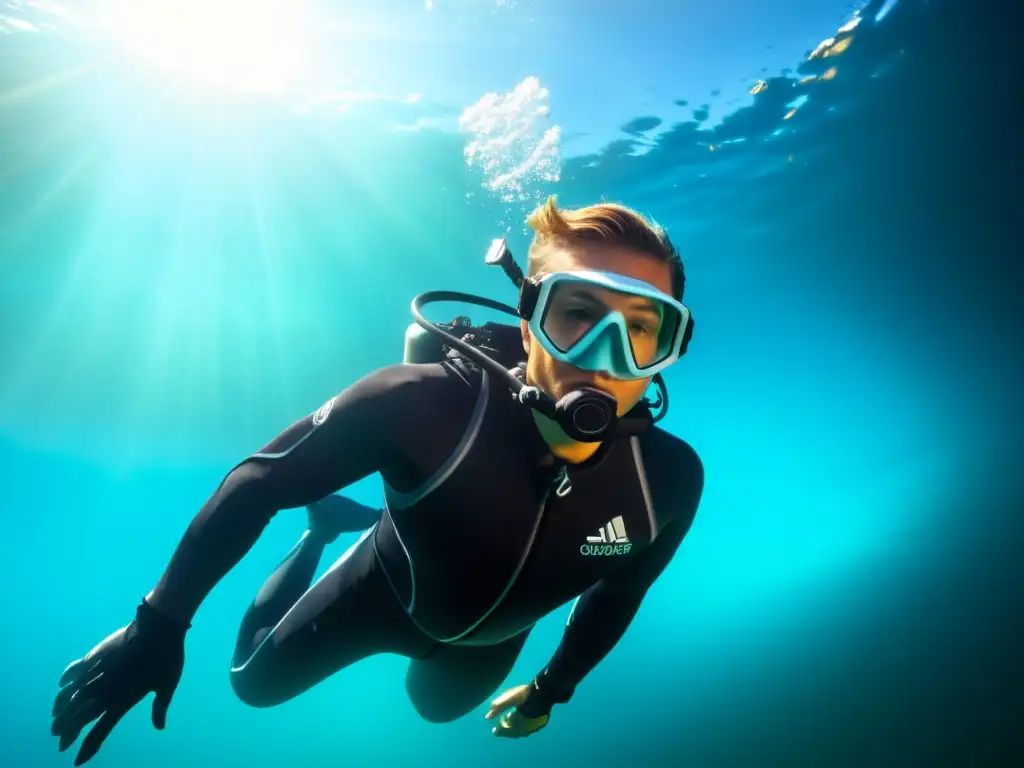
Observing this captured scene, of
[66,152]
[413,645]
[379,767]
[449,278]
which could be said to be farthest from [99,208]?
[379,767]

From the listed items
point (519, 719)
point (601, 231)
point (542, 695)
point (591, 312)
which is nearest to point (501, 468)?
point (591, 312)

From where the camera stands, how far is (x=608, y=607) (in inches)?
108

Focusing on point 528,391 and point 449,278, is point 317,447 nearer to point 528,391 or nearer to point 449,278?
point 528,391

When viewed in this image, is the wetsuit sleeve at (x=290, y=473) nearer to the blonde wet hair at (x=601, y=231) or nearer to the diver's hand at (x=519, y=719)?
the blonde wet hair at (x=601, y=231)

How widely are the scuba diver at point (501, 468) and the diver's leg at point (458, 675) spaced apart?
0.76m

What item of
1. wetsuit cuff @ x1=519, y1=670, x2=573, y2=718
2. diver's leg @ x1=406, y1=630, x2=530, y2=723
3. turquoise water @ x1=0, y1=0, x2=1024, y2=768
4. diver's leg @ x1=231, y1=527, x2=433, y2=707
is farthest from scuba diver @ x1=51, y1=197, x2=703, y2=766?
turquoise water @ x1=0, y1=0, x2=1024, y2=768

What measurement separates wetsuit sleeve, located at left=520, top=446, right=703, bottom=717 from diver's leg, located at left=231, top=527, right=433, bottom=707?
822mm

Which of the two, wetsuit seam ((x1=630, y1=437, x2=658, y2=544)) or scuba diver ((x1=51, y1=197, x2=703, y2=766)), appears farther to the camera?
wetsuit seam ((x1=630, y1=437, x2=658, y2=544))

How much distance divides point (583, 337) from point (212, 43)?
33.4 feet

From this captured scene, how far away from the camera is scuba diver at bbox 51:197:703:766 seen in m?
1.69

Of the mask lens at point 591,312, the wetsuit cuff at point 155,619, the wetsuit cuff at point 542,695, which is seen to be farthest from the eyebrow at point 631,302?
the wetsuit cuff at point 542,695

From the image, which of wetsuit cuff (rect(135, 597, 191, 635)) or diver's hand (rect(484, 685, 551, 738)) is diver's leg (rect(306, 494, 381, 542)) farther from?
wetsuit cuff (rect(135, 597, 191, 635))

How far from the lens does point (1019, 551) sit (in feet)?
66.8

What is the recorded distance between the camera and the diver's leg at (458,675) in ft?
10.3
